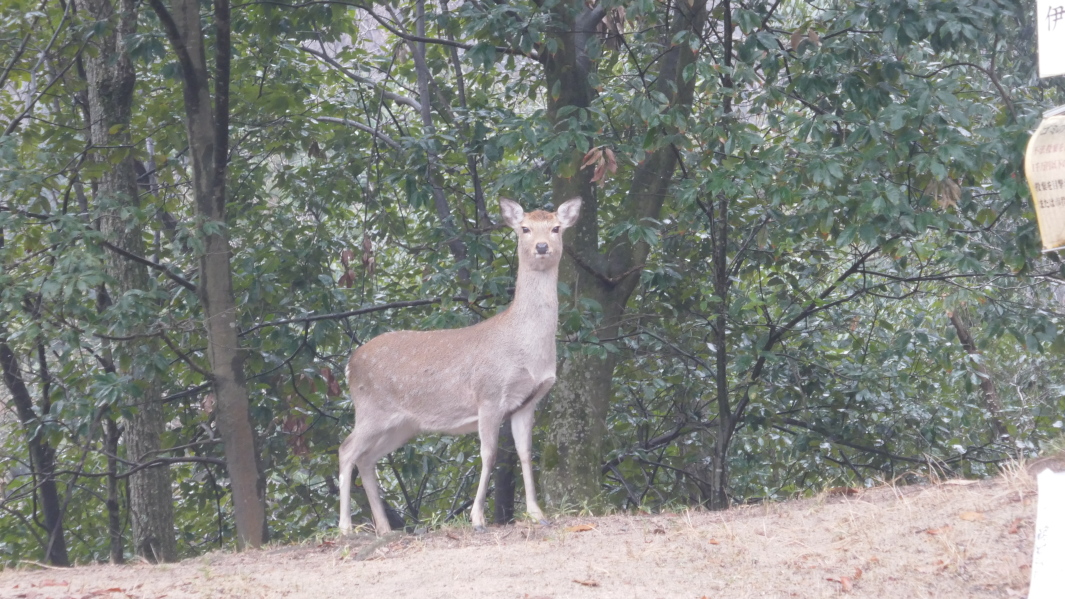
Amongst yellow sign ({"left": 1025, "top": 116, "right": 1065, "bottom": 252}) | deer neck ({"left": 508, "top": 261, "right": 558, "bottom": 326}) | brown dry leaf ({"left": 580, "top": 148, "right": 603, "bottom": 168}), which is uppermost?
brown dry leaf ({"left": 580, "top": 148, "right": 603, "bottom": 168})

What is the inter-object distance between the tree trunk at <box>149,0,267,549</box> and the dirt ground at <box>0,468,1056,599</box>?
187 cm

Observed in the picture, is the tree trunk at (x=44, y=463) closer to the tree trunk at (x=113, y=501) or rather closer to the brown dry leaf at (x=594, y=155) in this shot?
the tree trunk at (x=113, y=501)

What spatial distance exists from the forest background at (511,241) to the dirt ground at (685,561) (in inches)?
58.8

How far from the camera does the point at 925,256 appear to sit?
9109 millimetres

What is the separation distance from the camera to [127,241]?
35.0 feet

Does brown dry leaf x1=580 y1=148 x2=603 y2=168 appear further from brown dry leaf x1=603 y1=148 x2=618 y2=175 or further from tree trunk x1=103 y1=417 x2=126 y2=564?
tree trunk x1=103 y1=417 x2=126 y2=564

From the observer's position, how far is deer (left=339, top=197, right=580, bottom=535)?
7688mm

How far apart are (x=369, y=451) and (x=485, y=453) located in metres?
1.30

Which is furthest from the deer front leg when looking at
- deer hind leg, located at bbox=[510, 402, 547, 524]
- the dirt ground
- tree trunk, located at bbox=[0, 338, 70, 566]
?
tree trunk, located at bbox=[0, 338, 70, 566]

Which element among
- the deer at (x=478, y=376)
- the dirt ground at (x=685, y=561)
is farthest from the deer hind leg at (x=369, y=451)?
the dirt ground at (x=685, y=561)

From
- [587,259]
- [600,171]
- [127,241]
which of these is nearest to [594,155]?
[600,171]

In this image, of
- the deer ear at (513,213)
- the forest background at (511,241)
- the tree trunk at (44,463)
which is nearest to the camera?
the deer ear at (513,213)

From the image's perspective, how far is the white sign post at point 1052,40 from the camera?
4.39m

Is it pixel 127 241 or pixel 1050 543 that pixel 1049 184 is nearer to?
pixel 1050 543
